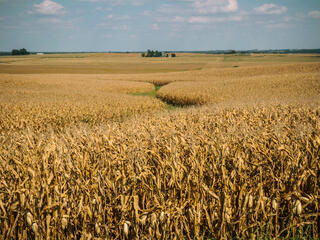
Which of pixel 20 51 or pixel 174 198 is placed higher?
pixel 20 51

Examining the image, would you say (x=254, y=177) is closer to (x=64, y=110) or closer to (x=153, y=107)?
(x=64, y=110)

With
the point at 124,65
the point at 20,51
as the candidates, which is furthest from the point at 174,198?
the point at 20,51

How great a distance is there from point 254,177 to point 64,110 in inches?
492

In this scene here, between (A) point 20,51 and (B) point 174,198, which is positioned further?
(A) point 20,51

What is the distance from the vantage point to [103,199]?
2.87 metres

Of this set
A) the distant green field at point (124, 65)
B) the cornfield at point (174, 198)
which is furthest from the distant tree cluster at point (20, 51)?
the cornfield at point (174, 198)

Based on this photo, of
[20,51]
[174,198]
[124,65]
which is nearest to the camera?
[174,198]

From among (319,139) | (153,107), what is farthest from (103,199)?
(153,107)

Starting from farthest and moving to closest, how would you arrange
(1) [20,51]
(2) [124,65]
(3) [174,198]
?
(1) [20,51]
(2) [124,65]
(3) [174,198]

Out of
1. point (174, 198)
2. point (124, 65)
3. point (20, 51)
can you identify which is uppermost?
point (20, 51)

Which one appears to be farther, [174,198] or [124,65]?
[124,65]

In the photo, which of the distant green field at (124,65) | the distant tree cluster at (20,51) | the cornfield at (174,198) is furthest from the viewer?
the distant tree cluster at (20,51)

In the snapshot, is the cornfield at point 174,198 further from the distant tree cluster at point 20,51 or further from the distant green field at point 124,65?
the distant tree cluster at point 20,51

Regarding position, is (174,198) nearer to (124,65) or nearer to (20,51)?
(124,65)
